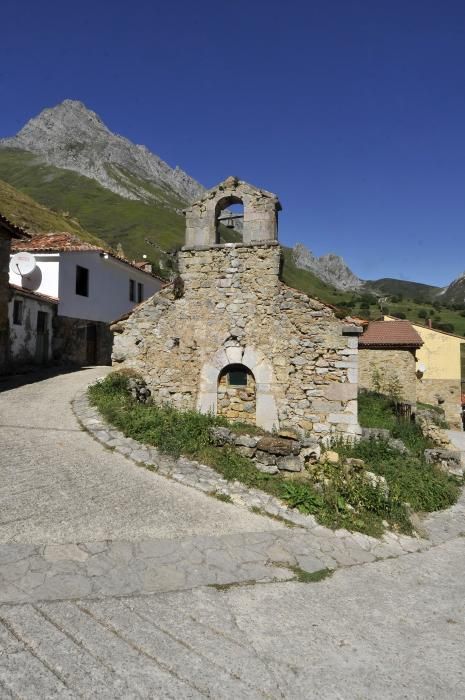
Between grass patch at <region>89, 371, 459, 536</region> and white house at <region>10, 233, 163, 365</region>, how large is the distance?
9.22m

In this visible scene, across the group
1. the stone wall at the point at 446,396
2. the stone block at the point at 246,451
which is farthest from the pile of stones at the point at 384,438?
the stone wall at the point at 446,396

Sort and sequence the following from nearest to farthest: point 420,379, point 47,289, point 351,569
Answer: point 351,569 → point 47,289 → point 420,379

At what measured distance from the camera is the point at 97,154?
5837 inches

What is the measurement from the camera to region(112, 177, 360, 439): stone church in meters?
9.92

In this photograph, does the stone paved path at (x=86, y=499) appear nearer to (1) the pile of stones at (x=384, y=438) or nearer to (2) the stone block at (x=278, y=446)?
(2) the stone block at (x=278, y=446)

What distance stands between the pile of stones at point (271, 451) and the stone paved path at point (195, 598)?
48.9 inches

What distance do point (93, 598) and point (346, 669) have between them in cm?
231

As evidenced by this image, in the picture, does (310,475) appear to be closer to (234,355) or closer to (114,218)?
(234,355)

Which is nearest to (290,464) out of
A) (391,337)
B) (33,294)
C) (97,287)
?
(33,294)

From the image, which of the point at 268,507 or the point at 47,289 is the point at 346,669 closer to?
the point at 268,507

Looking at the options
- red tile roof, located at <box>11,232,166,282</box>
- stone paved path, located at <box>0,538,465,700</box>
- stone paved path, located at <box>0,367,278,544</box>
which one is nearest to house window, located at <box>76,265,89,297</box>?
red tile roof, located at <box>11,232,166,282</box>

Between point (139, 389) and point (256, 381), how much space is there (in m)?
3.01

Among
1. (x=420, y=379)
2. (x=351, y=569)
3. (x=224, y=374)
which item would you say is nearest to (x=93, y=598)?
(x=351, y=569)

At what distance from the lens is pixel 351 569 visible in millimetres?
5152
